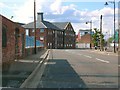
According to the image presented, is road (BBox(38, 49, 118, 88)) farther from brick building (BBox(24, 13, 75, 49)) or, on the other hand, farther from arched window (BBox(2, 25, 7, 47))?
brick building (BBox(24, 13, 75, 49))

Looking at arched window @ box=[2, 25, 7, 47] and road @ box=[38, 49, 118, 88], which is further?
arched window @ box=[2, 25, 7, 47]

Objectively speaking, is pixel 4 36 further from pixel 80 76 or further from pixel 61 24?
pixel 61 24

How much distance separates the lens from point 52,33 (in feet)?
445

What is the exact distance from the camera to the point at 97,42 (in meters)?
117

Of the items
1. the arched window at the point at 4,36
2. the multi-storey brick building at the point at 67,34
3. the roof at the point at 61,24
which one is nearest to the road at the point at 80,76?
the arched window at the point at 4,36

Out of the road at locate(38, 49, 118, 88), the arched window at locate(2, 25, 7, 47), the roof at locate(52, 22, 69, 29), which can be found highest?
the roof at locate(52, 22, 69, 29)

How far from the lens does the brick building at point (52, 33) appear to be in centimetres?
13062

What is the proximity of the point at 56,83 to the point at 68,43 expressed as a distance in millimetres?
141477

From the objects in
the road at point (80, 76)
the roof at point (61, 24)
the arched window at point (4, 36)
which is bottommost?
the road at point (80, 76)

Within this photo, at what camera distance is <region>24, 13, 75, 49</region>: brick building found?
429 ft

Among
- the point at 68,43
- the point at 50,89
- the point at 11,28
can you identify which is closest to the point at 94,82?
the point at 50,89

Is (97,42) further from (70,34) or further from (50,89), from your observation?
(50,89)

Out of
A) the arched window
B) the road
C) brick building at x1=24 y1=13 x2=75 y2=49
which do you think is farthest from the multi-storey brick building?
the arched window

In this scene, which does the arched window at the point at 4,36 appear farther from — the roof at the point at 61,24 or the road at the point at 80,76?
the roof at the point at 61,24
